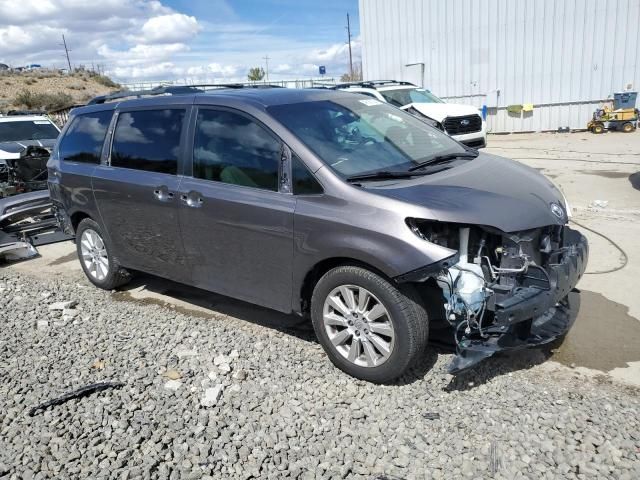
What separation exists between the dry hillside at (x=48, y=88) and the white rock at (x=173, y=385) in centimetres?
3666

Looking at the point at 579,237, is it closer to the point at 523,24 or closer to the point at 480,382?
the point at 480,382

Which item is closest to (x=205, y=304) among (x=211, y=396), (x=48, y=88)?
(x=211, y=396)

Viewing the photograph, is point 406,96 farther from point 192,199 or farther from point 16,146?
point 192,199

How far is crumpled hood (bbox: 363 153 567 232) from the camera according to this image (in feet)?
10.2

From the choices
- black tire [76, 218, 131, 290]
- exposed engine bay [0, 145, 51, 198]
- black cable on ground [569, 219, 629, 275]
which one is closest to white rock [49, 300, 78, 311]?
black tire [76, 218, 131, 290]

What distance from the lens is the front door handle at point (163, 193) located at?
14.0ft

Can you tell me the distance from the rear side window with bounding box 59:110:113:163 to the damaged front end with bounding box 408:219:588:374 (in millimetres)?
3373

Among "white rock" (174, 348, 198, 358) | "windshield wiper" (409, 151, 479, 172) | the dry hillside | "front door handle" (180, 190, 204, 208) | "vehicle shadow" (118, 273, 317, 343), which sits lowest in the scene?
"vehicle shadow" (118, 273, 317, 343)

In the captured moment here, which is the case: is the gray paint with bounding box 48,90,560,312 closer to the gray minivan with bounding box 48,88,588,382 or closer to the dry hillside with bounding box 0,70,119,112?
the gray minivan with bounding box 48,88,588,382

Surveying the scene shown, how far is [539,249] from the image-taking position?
341cm

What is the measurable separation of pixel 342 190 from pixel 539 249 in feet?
4.26

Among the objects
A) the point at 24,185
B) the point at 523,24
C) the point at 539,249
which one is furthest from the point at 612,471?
the point at 523,24

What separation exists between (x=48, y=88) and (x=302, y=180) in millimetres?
48724

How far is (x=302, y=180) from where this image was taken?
3.55 metres
